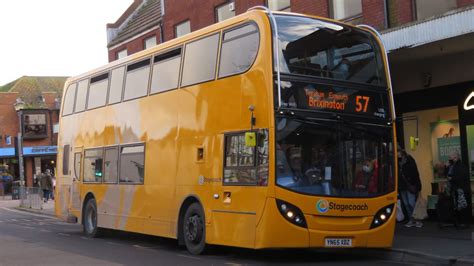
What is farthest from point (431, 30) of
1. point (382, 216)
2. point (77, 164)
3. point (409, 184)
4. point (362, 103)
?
point (77, 164)

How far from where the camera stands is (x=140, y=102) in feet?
43.4

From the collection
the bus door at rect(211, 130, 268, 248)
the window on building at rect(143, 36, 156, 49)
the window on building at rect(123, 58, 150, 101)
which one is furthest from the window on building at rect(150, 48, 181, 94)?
the window on building at rect(143, 36, 156, 49)

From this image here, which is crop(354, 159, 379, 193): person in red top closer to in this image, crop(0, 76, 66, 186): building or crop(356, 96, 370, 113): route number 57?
crop(356, 96, 370, 113): route number 57

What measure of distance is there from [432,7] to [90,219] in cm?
1013

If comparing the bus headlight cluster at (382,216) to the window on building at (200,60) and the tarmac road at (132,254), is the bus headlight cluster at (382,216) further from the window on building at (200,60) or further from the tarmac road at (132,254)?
the window on building at (200,60)

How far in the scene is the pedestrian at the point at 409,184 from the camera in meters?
13.6

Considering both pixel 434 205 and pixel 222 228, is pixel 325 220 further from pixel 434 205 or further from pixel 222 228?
pixel 434 205

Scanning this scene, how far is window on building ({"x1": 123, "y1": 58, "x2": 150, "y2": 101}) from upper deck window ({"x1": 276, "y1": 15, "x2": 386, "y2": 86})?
4284 millimetres

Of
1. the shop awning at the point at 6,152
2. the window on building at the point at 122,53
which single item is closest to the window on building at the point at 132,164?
the window on building at the point at 122,53

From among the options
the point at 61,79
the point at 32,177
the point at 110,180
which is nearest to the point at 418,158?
the point at 110,180

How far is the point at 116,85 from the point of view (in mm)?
14438

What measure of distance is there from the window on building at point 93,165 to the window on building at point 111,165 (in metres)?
0.28

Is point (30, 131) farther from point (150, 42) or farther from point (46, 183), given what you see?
point (150, 42)

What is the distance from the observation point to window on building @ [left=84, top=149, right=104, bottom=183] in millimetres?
14868
